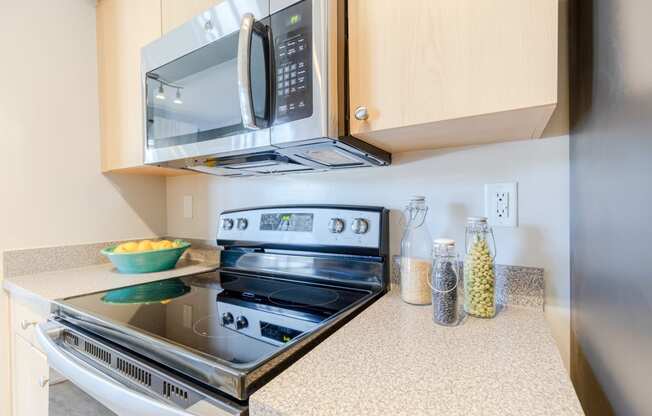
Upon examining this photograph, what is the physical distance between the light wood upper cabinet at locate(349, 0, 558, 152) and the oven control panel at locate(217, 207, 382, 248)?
0.31m

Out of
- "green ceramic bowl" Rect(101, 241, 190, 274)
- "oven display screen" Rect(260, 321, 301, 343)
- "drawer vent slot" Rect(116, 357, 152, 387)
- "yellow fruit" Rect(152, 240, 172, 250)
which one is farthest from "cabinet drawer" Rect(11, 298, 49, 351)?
"oven display screen" Rect(260, 321, 301, 343)

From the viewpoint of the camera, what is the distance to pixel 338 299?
2.98 feet

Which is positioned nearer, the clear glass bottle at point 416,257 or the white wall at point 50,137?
the clear glass bottle at point 416,257

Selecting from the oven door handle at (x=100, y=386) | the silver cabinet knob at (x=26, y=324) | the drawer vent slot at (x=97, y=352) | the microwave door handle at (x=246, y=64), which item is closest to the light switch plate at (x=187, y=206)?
the silver cabinet knob at (x=26, y=324)

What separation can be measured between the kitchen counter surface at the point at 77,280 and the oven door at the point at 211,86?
1.60 ft

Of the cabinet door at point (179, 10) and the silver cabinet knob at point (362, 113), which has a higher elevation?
the cabinet door at point (179, 10)

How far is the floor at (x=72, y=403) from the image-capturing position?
2.30 ft

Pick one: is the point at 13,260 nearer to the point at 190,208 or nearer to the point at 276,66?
the point at 190,208

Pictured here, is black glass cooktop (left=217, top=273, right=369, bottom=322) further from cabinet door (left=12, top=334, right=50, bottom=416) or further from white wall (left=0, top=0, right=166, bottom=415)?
white wall (left=0, top=0, right=166, bottom=415)

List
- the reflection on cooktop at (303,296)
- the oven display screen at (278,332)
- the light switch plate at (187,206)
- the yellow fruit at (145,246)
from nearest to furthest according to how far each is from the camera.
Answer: the oven display screen at (278,332)
the reflection on cooktop at (303,296)
the yellow fruit at (145,246)
the light switch plate at (187,206)

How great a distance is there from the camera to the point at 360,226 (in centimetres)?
99

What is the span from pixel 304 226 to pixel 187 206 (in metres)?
0.85

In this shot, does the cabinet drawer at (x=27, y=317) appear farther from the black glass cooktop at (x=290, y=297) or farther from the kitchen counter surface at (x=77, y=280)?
the black glass cooktop at (x=290, y=297)

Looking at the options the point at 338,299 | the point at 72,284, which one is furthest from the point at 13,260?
the point at 338,299
